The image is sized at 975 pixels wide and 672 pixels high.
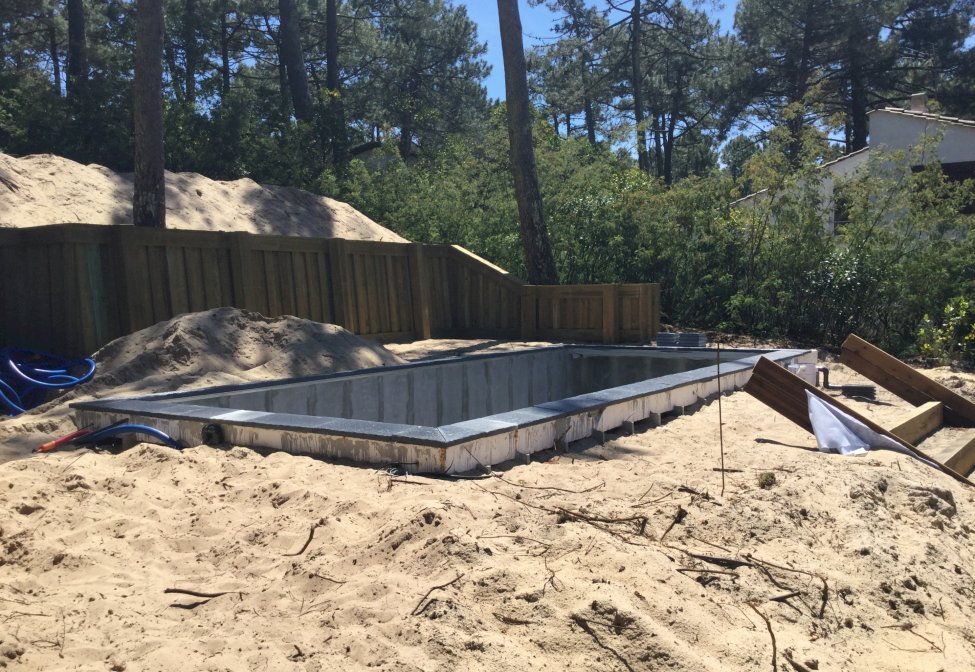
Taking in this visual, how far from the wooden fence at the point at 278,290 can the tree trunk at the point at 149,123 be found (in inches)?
63.5

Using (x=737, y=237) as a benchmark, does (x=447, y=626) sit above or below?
below

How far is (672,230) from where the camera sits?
14117mm

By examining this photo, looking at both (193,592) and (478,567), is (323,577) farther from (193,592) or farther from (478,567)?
(478,567)

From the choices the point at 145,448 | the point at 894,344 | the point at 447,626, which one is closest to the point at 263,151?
the point at 894,344

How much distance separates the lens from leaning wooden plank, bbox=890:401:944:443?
580 centimetres

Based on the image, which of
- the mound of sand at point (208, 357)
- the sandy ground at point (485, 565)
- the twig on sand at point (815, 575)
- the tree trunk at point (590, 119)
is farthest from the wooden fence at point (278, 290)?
the tree trunk at point (590, 119)

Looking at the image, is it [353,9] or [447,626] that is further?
[353,9]

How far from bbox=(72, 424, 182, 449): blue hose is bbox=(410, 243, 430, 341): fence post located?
25.1ft

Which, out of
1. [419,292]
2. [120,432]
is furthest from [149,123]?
[120,432]

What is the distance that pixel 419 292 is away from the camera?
501 inches

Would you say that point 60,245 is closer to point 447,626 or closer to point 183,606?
point 183,606

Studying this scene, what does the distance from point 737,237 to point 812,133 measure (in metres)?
2.09

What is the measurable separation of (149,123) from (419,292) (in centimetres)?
460

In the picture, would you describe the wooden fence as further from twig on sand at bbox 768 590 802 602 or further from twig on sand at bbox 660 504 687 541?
twig on sand at bbox 768 590 802 602
